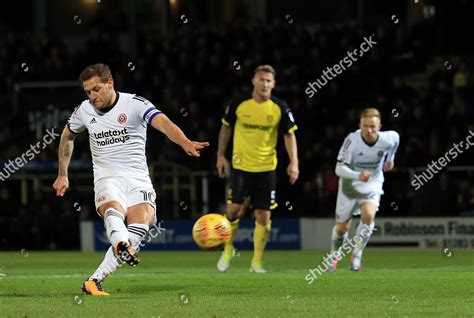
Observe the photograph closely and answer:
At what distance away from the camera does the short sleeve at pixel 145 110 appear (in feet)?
35.2

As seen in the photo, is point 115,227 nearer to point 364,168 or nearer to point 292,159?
point 292,159

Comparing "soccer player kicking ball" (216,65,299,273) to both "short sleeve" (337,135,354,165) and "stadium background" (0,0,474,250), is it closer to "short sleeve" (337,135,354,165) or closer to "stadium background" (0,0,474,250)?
"short sleeve" (337,135,354,165)

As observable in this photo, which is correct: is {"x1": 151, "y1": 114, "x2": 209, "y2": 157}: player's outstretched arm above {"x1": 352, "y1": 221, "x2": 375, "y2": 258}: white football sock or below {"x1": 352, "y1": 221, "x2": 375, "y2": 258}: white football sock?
above

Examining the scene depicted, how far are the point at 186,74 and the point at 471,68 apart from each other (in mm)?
6582

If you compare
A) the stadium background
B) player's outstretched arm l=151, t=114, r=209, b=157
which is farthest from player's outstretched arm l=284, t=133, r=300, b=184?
the stadium background

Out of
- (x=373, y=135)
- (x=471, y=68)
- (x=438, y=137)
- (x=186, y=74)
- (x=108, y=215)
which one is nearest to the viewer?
(x=108, y=215)

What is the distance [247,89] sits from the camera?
82.3 ft

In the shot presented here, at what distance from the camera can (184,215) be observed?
75.9 feet

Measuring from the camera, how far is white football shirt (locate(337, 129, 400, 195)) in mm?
15297

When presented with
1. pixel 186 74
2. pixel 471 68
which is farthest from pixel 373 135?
pixel 186 74

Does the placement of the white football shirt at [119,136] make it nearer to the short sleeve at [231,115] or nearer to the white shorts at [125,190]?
the white shorts at [125,190]

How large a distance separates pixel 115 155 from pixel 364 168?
5298 mm

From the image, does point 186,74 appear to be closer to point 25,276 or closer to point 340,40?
point 340,40

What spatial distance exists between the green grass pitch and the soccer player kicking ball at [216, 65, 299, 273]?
66 cm
